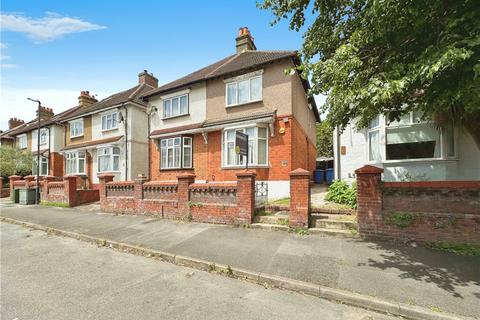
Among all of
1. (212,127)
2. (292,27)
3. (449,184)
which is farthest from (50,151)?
(449,184)

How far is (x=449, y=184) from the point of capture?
548cm

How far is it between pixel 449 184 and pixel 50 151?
92.3ft

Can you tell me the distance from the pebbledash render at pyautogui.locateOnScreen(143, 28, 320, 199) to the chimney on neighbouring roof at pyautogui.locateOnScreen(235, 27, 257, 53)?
0.04 m

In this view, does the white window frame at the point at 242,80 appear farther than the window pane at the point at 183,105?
No

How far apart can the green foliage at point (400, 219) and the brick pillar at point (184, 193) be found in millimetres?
6332

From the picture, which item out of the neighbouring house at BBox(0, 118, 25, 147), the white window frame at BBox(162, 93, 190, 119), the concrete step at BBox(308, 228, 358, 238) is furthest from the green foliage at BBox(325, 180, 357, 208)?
the neighbouring house at BBox(0, 118, 25, 147)

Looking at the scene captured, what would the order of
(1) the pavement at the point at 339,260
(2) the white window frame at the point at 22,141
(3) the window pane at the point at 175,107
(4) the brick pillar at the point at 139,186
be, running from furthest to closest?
(2) the white window frame at the point at 22,141
(3) the window pane at the point at 175,107
(4) the brick pillar at the point at 139,186
(1) the pavement at the point at 339,260

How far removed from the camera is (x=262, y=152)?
1186cm

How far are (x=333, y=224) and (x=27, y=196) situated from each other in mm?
18525

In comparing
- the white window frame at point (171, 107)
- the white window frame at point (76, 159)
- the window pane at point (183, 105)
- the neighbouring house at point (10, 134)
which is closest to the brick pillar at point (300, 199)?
the white window frame at point (171, 107)

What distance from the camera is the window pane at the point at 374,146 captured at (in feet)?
30.0

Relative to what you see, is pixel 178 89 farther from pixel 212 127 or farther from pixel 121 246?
pixel 121 246

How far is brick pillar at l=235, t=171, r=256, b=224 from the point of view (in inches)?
301

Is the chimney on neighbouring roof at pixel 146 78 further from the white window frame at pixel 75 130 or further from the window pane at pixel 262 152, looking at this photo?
the window pane at pixel 262 152
